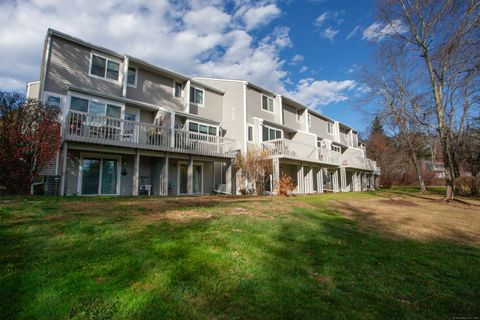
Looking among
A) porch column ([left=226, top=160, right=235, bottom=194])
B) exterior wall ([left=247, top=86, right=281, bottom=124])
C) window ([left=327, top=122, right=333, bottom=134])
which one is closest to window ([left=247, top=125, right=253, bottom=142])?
exterior wall ([left=247, top=86, right=281, bottom=124])

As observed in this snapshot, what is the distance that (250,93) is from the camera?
19922mm

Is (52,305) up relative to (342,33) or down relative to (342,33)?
down

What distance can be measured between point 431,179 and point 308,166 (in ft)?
83.9

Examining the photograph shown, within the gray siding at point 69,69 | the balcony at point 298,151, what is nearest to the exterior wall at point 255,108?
the balcony at point 298,151

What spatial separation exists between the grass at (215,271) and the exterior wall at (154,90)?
10898 mm

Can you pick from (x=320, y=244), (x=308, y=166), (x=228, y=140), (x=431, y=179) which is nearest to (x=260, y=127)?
(x=228, y=140)

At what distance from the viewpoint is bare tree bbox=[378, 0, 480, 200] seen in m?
14.7

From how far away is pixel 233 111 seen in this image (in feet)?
64.7

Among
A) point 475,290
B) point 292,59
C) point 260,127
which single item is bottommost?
point 475,290

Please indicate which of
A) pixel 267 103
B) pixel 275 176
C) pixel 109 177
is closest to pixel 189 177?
pixel 109 177

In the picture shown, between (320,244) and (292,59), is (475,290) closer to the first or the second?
(320,244)

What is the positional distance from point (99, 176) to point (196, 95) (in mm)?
8928

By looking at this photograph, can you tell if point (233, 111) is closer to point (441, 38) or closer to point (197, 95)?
point (197, 95)

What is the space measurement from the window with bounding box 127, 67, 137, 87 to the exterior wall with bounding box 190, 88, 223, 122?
419cm
